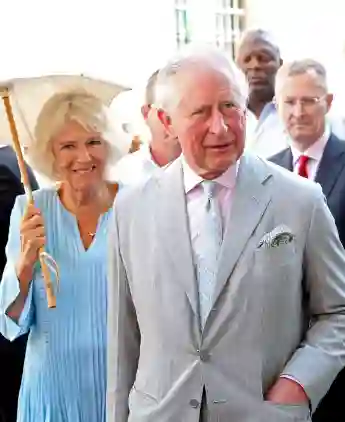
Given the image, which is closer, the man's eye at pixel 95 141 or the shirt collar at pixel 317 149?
the man's eye at pixel 95 141

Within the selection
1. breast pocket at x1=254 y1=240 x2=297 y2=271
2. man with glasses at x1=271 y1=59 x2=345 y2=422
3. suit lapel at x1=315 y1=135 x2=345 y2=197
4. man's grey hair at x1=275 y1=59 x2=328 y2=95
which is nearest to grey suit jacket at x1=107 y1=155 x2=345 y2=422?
breast pocket at x1=254 y1=240 x2=297 y2=271

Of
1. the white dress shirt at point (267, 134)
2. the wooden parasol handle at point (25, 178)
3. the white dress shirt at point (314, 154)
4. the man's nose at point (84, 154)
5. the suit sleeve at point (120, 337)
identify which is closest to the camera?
the suit sleeve at point (120, 337)

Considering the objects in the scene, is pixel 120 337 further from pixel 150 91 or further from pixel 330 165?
pixel 150 91

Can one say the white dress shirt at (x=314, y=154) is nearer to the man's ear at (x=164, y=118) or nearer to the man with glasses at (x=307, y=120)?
the man with glasses at (x=307, y=120)

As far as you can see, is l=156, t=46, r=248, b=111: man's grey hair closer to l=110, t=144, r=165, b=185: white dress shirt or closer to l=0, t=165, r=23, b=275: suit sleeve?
l=110, t=144, r=165, b=185: white dress shirt

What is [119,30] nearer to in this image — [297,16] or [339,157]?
[297,16]

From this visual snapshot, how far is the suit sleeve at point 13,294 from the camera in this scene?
1907 mm

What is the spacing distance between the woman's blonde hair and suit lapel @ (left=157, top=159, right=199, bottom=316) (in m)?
0.44

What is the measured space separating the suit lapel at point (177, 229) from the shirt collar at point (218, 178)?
18 millimetres

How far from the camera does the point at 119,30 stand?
4.47 metres

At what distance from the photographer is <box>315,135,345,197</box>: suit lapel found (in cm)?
236

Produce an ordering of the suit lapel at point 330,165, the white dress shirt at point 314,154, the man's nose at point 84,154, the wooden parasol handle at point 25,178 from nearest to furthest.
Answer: the wooden parasol handle at point 25,178
the man's nose at point 84,154
the suit lapel at point 330,165
the white dress shirt at point 314,154

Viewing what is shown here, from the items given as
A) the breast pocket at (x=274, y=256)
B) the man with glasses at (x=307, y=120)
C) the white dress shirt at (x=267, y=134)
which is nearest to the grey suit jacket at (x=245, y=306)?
the breast pocket at (x=274, y=256)

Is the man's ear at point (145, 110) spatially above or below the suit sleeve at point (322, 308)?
above
